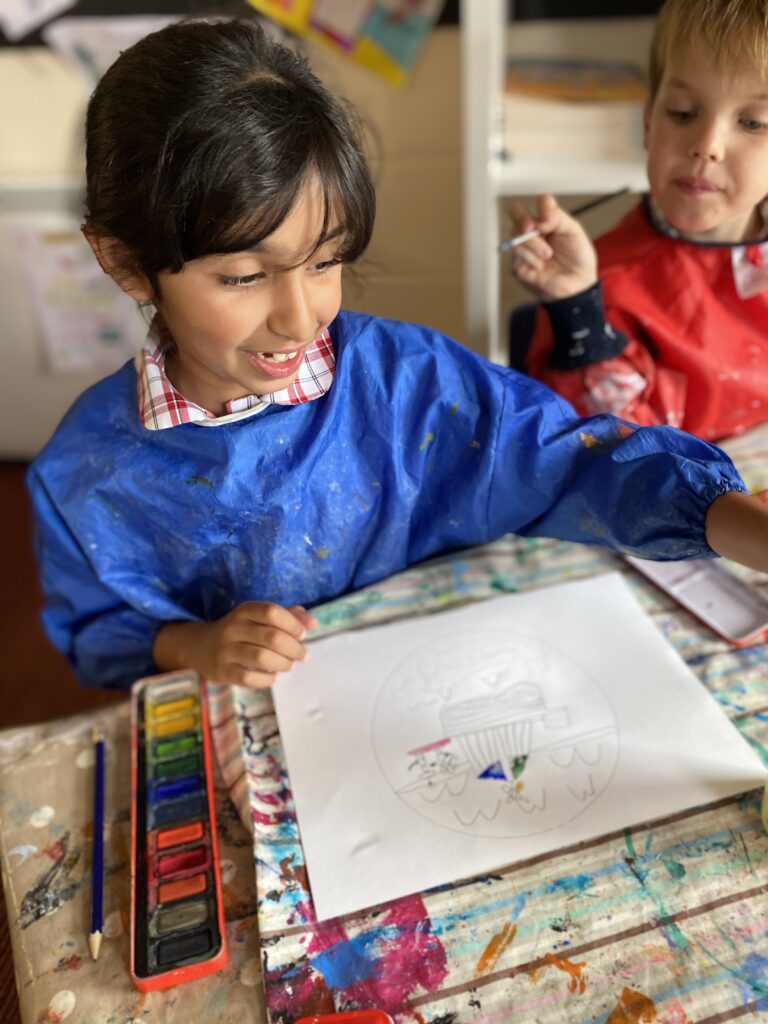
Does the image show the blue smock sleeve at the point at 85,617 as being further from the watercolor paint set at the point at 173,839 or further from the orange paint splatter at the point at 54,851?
the orange paint splatter at the point at 54,851

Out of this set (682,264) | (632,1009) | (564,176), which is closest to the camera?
(632,1009)

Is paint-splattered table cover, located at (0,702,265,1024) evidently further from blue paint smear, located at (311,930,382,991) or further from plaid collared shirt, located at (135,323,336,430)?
plaid collared shirt, located at (135,323,336,430)

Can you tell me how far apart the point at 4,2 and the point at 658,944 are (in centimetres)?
193

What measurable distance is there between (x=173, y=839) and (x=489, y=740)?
0.25 meters

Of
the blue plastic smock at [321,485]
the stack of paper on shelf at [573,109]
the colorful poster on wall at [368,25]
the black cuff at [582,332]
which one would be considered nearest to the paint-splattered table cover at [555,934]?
the blue plastic smock at [321,485]

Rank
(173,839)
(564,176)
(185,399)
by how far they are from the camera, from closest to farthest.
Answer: (173,839)
(185,399)
(564,176)

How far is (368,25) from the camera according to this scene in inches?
58.9

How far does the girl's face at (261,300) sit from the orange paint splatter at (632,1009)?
486 millimetres

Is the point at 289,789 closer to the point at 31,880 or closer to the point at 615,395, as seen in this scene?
the point at 31,880

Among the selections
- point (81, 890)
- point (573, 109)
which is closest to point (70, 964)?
point (81, 890)

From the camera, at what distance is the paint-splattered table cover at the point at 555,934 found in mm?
504

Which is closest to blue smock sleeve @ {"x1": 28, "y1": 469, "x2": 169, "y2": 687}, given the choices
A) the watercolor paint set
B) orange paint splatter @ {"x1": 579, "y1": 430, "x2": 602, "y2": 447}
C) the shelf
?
the watercolor paint set

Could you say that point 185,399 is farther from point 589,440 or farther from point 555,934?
point 555,934

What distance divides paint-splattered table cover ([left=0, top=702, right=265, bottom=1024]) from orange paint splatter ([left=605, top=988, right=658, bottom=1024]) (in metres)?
0.22
